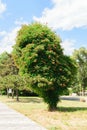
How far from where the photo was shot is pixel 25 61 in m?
21.8

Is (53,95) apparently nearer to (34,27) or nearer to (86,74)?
(34,27)

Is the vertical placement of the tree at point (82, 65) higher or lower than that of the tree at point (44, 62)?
higher

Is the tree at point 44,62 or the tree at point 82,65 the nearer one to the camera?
the tree at point 44,62

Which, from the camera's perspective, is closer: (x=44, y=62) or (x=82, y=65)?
(x=44, y=62)

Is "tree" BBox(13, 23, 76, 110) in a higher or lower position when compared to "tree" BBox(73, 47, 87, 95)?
lower

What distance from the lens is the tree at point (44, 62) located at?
851 inches

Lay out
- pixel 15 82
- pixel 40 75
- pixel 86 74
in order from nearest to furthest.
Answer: pixel 40 75
pixel 15 82
pixel 86 74

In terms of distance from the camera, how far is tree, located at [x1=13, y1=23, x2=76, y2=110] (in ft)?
70.9

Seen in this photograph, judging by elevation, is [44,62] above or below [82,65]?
below

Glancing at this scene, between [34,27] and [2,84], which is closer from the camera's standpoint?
[34,27]

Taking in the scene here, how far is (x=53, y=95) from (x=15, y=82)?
1518 cm

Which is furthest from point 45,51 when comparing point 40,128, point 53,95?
point 40,128

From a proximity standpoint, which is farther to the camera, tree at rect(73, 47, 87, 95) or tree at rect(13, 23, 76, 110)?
tree at rect(73, 47, 87, 95)

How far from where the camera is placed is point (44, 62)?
856 inches
